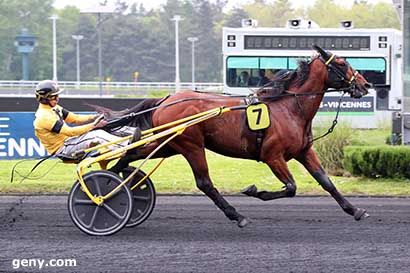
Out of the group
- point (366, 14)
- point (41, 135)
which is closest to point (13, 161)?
point (41, 135)

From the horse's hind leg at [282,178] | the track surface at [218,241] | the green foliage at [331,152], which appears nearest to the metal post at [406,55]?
the green foliage at [331,152]

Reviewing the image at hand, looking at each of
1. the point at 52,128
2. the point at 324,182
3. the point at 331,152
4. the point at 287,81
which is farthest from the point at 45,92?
the point at 331,152

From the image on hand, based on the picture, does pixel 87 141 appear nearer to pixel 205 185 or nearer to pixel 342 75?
pixel 205 185

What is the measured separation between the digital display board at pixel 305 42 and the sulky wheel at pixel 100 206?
600 inches

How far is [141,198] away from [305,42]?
15.2 metres

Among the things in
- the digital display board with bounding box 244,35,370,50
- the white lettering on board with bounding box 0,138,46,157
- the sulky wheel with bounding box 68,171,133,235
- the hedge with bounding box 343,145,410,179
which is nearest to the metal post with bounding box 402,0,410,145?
the hedge with bounding box 343,145,410,179

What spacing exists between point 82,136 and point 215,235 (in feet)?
5.23

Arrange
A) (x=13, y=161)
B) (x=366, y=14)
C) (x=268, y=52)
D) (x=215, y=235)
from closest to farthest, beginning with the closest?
(x=215, y=235)
(x=13, y=161)
(x=268, y=52)
(x=366, y=14)

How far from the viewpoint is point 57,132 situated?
851 centimetres

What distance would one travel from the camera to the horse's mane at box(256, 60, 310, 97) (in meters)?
8.60

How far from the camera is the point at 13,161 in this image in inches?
566

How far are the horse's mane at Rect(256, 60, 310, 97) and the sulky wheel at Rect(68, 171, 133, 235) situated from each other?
1656 mm

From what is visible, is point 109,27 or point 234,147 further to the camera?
point 109,27

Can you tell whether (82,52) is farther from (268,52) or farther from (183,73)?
(268,52)
